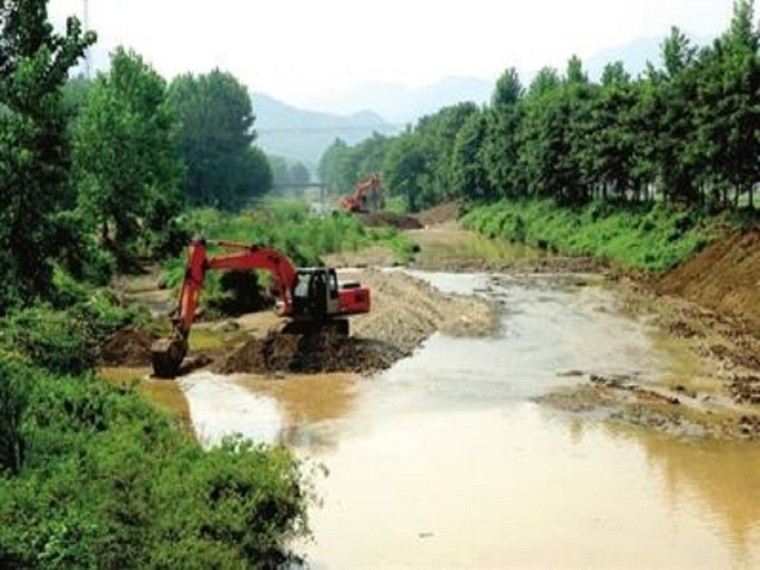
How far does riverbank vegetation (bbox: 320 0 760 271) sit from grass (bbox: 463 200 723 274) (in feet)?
0.35

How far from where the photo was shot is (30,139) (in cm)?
1867

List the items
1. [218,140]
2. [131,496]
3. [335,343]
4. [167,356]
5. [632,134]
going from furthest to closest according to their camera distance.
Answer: [218,140] < [632,134] < [335,343] < [167,356] < [131,496]

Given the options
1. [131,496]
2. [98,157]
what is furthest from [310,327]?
[98,157]

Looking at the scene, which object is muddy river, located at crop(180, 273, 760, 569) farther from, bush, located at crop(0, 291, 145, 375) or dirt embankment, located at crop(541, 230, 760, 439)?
bush, located at crop(0, 291, 145, 375)

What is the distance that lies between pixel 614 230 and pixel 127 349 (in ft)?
117

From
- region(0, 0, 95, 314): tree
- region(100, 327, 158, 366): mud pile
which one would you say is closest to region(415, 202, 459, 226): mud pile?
region(100, 327, 158, 366): mud pile

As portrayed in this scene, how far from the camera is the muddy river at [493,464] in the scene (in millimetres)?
17594

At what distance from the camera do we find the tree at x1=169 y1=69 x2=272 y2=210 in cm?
Result: 10950

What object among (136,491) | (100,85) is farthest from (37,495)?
(100,85)

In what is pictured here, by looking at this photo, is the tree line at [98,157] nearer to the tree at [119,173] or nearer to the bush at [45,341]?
the tree at [119,173]

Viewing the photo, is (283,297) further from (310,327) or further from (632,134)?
(632,134)

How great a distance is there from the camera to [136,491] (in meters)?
14.6

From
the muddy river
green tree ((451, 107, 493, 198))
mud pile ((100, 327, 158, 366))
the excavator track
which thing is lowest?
the muddy river

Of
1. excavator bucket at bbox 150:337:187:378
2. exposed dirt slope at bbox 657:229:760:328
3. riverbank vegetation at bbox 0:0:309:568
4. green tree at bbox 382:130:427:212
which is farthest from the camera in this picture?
green tree at bbox 382:130:427:212
